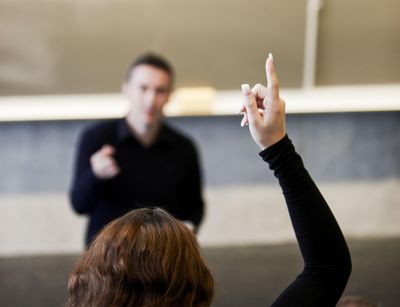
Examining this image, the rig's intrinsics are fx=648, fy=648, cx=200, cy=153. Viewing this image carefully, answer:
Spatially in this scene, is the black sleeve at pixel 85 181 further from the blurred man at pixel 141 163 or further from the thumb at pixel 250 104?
the thumb at pixel 250 104

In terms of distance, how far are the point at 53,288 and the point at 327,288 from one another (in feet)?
8.39

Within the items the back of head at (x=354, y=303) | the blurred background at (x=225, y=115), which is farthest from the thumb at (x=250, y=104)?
the blurred background at (x=225, y=115)

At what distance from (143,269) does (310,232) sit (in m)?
0.25

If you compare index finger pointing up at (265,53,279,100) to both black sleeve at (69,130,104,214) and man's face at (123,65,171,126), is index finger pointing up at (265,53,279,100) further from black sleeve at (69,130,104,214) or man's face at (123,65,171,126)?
man's face at (123,65,171,126)

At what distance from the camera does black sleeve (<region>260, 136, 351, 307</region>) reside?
0.91 metres

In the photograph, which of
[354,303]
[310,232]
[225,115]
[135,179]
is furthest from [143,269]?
[225,115]

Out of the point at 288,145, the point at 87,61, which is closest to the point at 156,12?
the point at 87,61

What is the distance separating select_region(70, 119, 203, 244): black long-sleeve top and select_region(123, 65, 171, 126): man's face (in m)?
0.07

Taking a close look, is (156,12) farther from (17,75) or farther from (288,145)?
(288,145)

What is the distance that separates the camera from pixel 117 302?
2.75 feet

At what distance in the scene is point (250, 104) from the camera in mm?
892

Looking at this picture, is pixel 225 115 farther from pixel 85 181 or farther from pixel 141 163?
pixel 85 181

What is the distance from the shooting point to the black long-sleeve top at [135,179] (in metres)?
2.15

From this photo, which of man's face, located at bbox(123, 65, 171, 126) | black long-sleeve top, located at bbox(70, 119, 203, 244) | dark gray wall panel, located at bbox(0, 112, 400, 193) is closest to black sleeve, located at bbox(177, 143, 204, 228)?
black long-sleeve top, located at bbox(70, 119, 203, 244)
